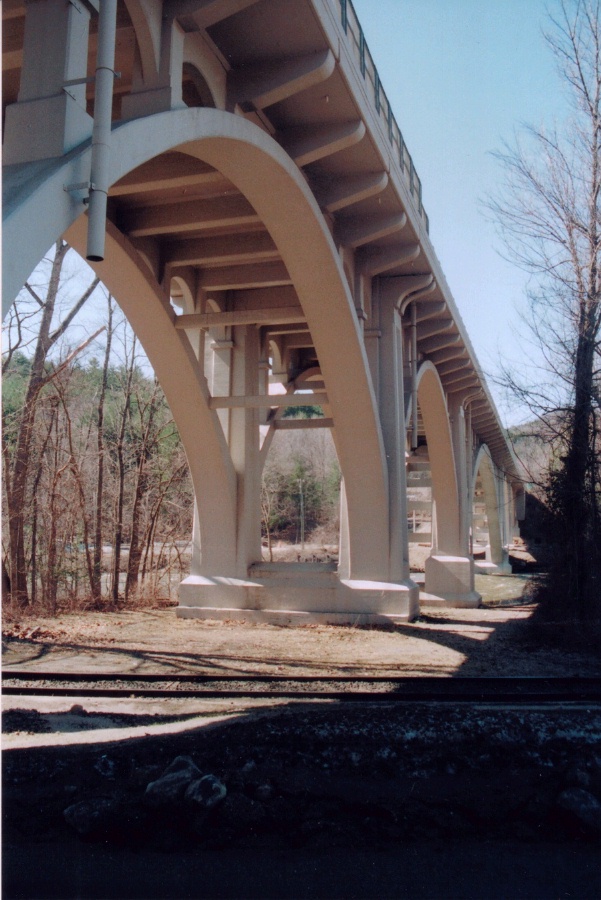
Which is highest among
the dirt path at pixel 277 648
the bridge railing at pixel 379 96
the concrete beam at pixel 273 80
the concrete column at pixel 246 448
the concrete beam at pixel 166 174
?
the bridge railing at pixel 379 96

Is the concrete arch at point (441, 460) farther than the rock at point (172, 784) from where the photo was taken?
Yes

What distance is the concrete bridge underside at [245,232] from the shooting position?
4.79m

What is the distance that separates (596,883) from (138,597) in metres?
16.8

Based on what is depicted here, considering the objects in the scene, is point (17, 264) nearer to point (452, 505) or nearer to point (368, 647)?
point (368, 647)

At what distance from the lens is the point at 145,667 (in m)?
9.58

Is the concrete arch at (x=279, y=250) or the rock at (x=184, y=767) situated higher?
the concrete arch at (x=279, y=250)

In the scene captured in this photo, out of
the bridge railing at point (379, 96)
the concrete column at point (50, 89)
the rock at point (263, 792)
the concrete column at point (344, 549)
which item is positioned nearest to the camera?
the rock at point (263, 792)

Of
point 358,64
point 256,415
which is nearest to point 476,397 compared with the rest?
point 256,415

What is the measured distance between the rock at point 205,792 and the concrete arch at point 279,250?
3.07m

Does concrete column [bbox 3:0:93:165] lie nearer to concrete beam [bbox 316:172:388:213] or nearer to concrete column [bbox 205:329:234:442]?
concrete beam [bbox 316:172:388:213]

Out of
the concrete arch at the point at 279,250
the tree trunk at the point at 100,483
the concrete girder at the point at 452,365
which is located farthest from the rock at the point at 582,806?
the concrete girder at the point at 452,365

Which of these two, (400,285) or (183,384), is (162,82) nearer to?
(183,384)

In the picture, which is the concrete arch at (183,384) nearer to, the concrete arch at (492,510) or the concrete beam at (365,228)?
the concrete beam at (365,228)

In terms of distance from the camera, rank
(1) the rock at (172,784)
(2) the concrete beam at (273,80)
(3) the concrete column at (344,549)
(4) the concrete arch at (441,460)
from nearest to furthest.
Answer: (1) the rock at (172,784) < (2) the concrete beam at (273,80) < (3) the concrete column at (344,549) < (4) the concrete arch at (441,460)
